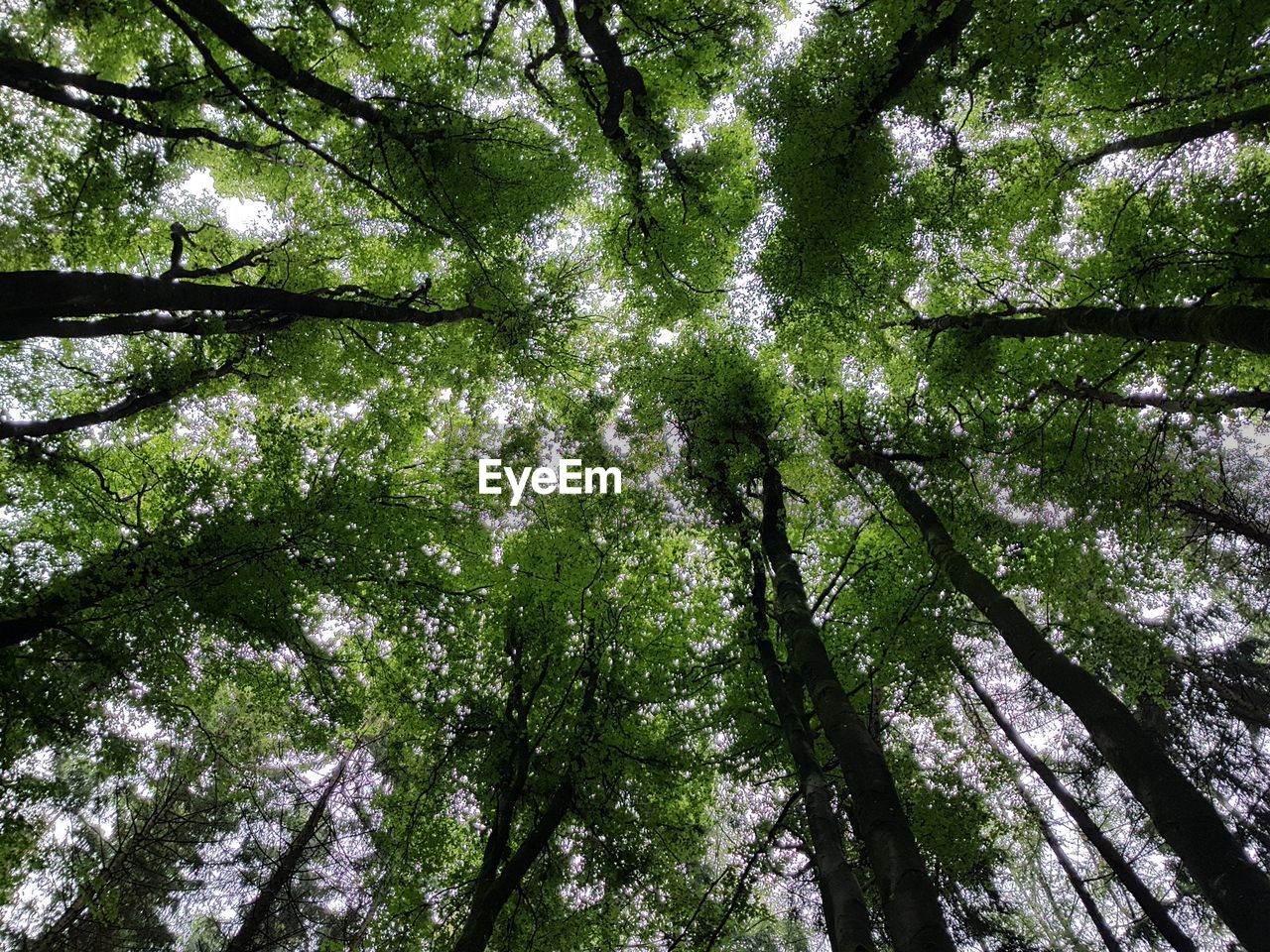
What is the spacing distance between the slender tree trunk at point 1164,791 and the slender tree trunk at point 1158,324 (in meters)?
2.78

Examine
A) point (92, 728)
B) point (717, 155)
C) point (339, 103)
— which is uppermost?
point (717, 155)

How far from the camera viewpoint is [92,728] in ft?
29.8

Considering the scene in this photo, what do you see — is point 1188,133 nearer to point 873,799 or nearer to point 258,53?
point 873,799

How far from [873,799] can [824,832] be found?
27.9 inches

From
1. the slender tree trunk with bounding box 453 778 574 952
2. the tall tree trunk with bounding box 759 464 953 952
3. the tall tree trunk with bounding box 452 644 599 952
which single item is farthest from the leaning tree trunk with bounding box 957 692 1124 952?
the slender tree trunk with bounding box 453 778 574 952

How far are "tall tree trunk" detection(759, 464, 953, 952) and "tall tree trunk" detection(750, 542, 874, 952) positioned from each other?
0.28 metres

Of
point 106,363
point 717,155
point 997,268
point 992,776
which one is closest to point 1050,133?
point 997,268

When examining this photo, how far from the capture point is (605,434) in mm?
12758

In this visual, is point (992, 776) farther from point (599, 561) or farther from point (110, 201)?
point (110, 201)

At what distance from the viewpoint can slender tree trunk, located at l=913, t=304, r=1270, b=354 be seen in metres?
4.28

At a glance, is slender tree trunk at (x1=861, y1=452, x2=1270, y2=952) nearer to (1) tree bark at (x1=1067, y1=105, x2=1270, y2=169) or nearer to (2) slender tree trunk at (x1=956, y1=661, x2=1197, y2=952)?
(2) slender tree trunk at (x1=956, y1=661, x2=1197, y2=952)

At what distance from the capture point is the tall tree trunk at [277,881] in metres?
8.13

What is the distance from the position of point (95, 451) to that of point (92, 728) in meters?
4.49

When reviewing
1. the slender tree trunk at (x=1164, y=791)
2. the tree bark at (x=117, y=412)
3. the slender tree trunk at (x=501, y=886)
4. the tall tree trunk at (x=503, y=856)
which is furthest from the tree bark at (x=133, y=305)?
the slender tree trunk at (x=1164, y=791)
